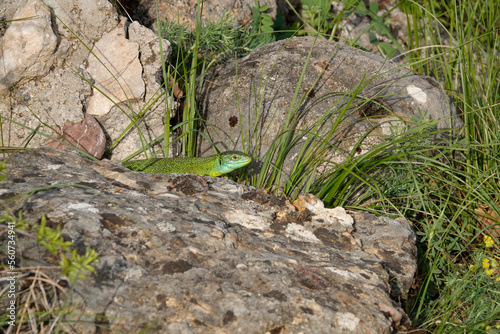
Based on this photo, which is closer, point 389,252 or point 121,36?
point 389,252

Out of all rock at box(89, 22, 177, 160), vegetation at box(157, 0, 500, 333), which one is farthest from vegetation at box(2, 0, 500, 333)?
rock at box(89, 22, 177, 160)

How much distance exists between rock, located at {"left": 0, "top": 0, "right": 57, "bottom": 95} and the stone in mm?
391

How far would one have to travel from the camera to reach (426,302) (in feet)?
11.5

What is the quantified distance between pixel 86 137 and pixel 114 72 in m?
0.67

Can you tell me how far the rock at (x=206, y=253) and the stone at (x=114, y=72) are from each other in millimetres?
956

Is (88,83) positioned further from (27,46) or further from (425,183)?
(425,183)

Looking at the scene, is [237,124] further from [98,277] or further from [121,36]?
[98,277]

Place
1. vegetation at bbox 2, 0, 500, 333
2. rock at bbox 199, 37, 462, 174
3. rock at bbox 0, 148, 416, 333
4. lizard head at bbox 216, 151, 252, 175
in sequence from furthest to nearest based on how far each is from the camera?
rock at bbox 199, 37, 462, 174
lizard head at bbox 216, 151, 252, 175
vegetation at bbox 2, 0, 500, 333
rock at bbox 0, 148, 416, 333

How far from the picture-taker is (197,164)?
4.20 metres

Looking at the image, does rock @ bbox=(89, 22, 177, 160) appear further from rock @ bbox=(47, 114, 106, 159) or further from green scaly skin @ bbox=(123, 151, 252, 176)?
green scaly skin @ bbox=(123, 151, 252, 176)

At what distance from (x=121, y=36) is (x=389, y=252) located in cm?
298

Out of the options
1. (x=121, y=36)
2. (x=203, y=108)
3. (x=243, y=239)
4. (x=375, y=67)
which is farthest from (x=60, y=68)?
(x=375, y=67)

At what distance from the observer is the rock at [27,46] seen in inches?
151

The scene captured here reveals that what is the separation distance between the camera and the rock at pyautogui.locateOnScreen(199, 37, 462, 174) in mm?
4277
